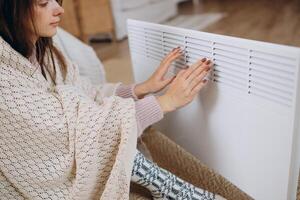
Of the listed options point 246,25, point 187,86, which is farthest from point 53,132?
point 246,25

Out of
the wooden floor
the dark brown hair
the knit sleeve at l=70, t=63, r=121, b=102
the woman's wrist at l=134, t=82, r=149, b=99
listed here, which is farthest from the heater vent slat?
the wooden floor

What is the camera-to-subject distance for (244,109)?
0.72m

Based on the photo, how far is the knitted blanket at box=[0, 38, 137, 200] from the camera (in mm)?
633

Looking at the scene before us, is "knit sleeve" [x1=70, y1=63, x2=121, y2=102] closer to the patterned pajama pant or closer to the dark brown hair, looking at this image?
the dark brown hair

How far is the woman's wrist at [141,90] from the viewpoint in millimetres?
917

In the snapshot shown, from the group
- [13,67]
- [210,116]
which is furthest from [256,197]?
[13,67]

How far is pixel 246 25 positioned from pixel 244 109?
2.34 meters

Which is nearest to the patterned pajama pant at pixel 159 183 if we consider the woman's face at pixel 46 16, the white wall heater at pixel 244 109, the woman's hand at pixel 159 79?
the white wall heater at pixel 244 109

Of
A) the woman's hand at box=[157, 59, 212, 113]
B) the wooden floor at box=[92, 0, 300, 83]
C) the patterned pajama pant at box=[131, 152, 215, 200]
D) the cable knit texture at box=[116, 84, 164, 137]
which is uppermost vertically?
the woman's hand at box=[157, 59, 212, 113]

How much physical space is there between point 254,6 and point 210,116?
3.24 m

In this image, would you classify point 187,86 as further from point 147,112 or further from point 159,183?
point 159,183

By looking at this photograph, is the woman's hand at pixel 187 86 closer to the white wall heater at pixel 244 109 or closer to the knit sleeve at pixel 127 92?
the white wall heater at pixel 244 109

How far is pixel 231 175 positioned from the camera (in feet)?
2.81

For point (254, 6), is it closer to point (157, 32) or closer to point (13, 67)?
point (157, 32)
